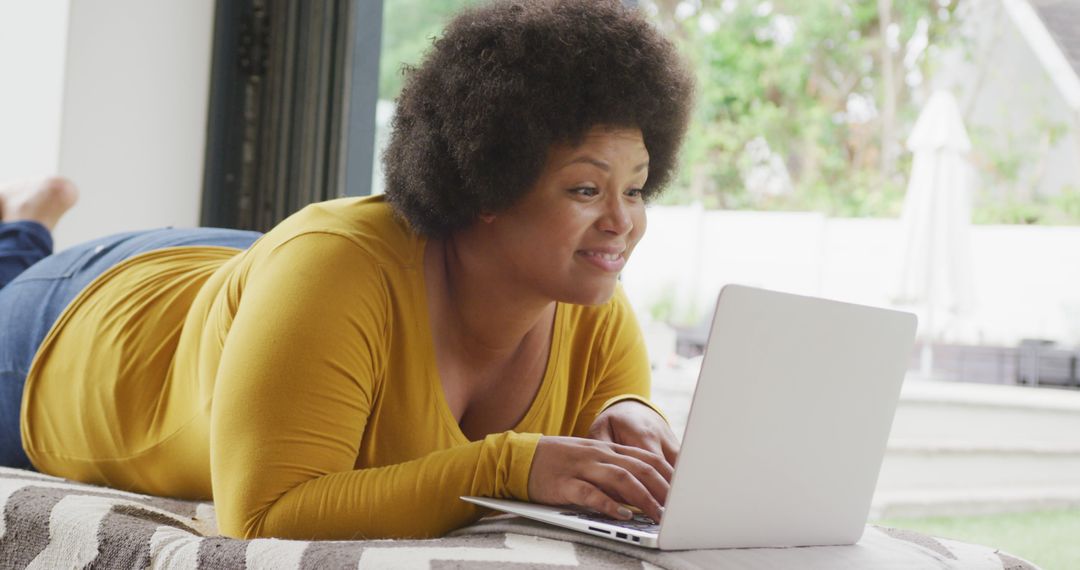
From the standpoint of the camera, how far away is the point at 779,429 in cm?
117

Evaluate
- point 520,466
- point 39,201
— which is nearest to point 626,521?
point 520,466

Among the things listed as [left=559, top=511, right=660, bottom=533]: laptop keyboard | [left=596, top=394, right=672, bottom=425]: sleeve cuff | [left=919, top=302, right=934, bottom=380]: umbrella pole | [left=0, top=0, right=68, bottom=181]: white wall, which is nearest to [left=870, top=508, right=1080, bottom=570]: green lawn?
[left=919, top=302, right=934, bottom=380]: umbrella pole

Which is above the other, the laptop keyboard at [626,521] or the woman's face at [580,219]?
the woman's face at [580,219]

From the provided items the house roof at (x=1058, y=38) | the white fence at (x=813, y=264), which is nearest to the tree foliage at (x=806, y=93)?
the white fence at (x=813, y=264)

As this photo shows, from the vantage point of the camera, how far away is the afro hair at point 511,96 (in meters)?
1.44

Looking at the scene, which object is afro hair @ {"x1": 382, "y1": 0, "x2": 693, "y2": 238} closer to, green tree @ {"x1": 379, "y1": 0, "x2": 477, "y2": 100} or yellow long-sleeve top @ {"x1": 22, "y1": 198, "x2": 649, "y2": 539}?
yellow long-sleeve top @ {"x1": 22, "y1": 198, "x2": 649, "y2": 539}

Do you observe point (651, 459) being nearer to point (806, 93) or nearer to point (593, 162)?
point (593, 162)

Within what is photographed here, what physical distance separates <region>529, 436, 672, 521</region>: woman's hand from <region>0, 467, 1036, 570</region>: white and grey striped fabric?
0.18 feet

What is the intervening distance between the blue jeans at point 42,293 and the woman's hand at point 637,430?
94 cm

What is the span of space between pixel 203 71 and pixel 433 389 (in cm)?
223

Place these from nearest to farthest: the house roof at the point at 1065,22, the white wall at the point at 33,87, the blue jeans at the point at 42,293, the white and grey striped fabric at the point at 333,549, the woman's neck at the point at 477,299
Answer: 1. the white and grey striped fabric at the point at 333,549
2. the woman's neck at the point at 477,299
3. the blue jeans at the point at 42,293
4. the white wall at the point at 33,87
5. the house roof at the point at 1065,22

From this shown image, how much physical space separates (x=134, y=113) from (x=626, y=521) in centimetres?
250

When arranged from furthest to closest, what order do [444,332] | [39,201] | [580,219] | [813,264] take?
[813,264]
[39,201]
[444,332]
[580,219]

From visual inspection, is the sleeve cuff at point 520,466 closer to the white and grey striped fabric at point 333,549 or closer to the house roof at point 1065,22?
the white and grey striped fabric at point 333,549
